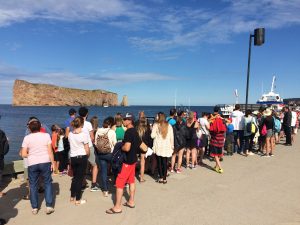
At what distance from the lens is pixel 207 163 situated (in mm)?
9562

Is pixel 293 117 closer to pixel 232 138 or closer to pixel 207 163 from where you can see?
pixel 232 138

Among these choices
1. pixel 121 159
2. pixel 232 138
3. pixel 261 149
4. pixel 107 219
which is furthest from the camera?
pixel 261 149

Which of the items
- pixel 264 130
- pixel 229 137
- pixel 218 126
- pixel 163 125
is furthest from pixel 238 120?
pixel 163 125

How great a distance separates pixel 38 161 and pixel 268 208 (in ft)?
14.9

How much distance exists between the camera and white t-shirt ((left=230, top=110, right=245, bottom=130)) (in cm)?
1083

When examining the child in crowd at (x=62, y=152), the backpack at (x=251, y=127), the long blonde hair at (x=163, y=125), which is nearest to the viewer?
the long blonde hair at (x=163, y=125)

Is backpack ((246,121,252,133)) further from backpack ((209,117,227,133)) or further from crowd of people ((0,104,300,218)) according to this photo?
backpack ((209,117,227,133))

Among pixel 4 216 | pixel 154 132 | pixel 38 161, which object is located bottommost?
pixel 4 216

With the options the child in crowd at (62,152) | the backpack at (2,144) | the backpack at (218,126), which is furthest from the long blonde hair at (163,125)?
the backpack at (2,144)

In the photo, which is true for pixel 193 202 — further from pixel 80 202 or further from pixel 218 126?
pixel 218 126

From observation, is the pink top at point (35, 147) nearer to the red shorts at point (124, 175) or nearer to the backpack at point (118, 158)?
the backpack at point (118, 158)

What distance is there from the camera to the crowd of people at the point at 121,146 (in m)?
5.29

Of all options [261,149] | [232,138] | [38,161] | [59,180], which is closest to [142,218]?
[38,161]

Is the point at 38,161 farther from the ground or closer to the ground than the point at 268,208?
farther from the ground
